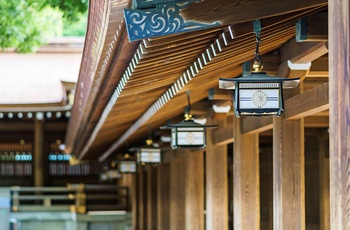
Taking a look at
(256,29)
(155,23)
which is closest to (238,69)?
(256,29)

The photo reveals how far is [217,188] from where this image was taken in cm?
1302

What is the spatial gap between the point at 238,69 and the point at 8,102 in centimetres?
1666

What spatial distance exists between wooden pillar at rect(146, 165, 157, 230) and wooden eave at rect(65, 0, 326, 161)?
11.1 meters

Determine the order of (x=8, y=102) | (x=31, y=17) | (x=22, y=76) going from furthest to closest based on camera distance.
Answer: (x=22, y=76), (x=8, y=102), (x=31, y=17)

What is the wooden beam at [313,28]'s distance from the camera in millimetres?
6727

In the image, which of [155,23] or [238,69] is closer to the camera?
[155,23]

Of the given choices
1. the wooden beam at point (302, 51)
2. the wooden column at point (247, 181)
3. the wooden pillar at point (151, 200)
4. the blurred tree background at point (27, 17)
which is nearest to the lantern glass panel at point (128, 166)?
the wooden pillar at point (151, 200)

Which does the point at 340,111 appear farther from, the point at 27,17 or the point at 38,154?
the point at 38,154

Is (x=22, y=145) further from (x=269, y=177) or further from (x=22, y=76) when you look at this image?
(x=269, y=177)

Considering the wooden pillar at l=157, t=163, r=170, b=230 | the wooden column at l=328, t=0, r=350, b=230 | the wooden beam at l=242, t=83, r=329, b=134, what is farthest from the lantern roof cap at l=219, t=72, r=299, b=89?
the wooden pillar at l=157, t=163, r=170, b=230

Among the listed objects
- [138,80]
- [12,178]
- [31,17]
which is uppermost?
[31,17]

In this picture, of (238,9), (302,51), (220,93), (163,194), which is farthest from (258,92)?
(163,194)

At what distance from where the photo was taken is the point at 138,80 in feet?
28.6

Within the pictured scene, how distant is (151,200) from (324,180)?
24.8ft
